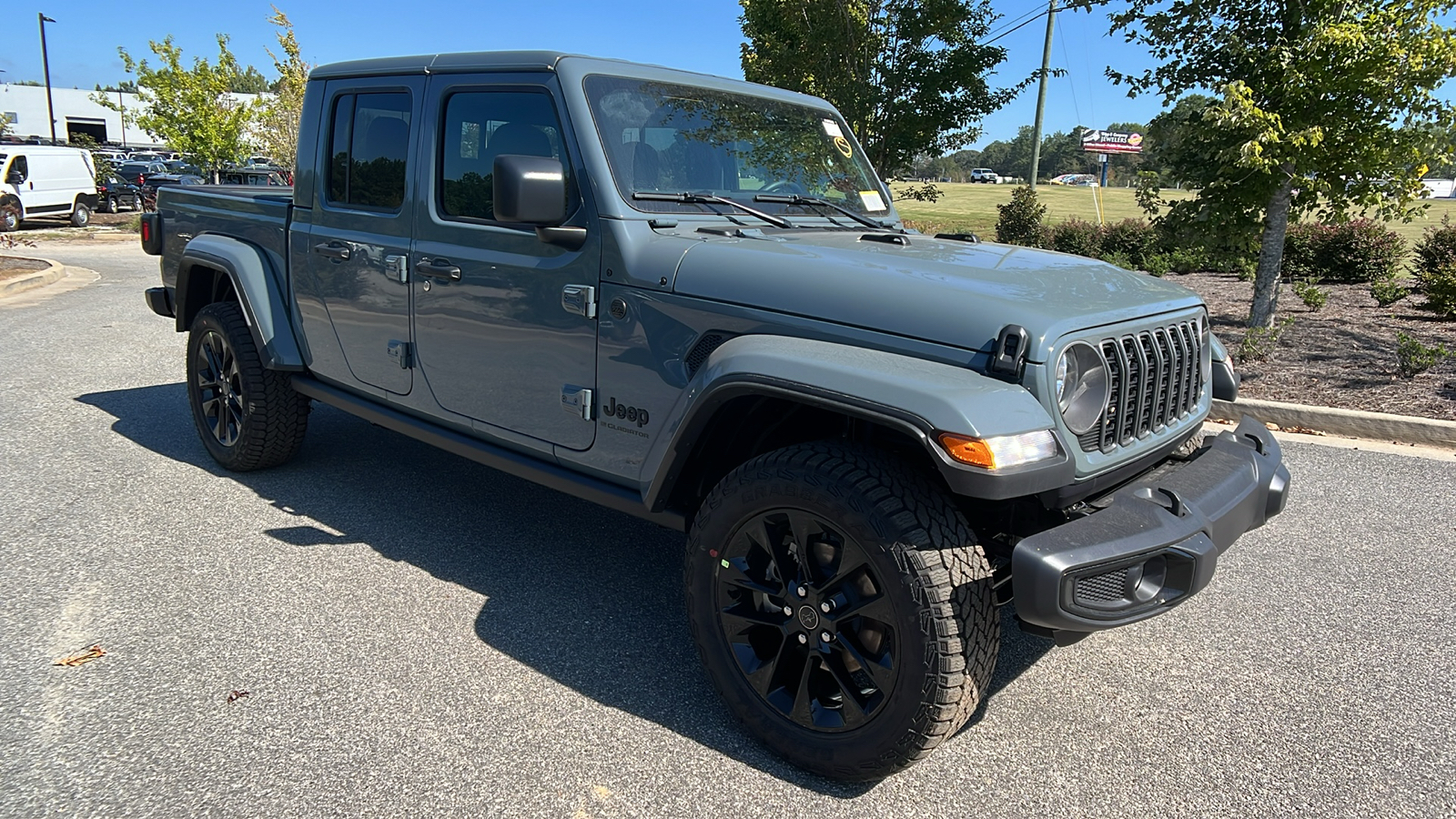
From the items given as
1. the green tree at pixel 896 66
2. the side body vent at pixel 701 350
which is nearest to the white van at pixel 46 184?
the green tree at pixel 896 66

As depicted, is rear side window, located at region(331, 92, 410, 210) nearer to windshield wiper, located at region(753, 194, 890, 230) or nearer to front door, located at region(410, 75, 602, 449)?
front door, located at region(410, 75, 602, 449)

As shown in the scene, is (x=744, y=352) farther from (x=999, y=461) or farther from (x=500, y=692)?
(x=500, y=692)

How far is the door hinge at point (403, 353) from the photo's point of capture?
3.82 m

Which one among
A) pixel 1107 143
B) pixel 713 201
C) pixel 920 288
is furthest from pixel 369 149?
pixel 1107 143

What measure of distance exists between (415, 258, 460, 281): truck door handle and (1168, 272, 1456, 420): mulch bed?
592 cm

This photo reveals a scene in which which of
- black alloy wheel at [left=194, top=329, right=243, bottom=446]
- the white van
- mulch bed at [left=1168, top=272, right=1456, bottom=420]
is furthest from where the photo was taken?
the white van

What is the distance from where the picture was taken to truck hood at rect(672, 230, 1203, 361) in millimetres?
2447

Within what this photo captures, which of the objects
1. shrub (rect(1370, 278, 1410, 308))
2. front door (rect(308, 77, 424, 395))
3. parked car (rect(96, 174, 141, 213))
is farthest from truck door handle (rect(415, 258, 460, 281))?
parked car (rect(96, 174, 141, 213))

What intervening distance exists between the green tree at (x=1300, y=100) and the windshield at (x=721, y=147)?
16.4ft

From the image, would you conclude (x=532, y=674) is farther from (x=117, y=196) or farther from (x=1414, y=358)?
(x=117, y=196)

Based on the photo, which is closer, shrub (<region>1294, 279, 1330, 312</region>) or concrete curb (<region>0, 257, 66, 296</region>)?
shrub (<region>1294, 279, 1330, 312</region>)

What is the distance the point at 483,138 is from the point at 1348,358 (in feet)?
24.3

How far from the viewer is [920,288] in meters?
2.56

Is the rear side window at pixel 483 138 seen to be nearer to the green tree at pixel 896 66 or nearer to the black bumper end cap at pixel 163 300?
the black bumper end cap at pixel 163 300
